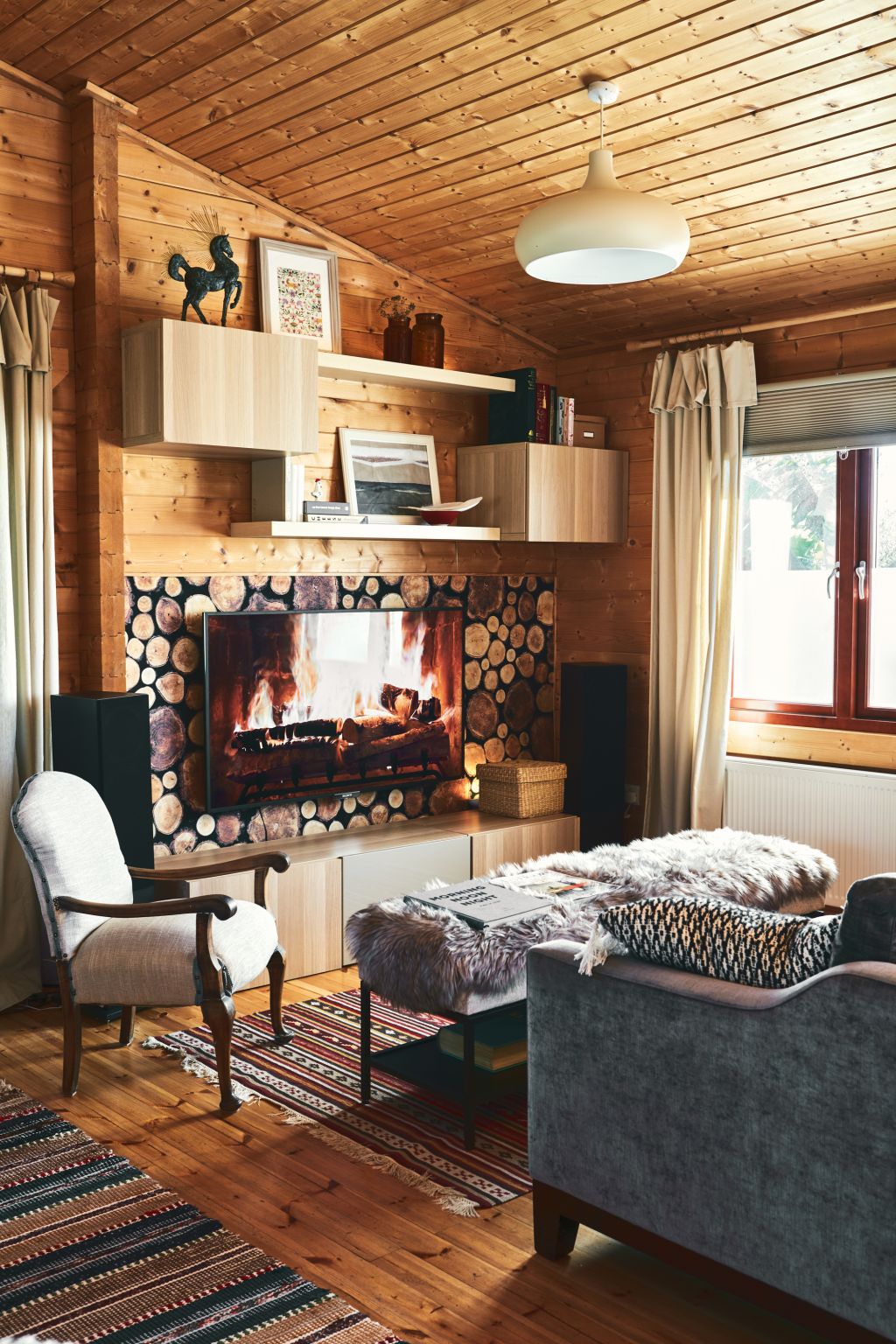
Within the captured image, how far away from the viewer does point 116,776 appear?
13.1 ft

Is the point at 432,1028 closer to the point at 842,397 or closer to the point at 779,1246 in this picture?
the point at 779,1246

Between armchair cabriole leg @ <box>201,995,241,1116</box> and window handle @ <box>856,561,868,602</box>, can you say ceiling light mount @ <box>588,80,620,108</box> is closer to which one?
window handle @ <box>856,561,868,602</box>

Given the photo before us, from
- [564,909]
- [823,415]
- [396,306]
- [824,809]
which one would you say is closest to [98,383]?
[396,306]

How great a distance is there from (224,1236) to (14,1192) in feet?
1.85

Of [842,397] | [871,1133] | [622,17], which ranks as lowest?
[871,1133]

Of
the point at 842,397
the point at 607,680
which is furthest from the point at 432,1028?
the point at 842,397

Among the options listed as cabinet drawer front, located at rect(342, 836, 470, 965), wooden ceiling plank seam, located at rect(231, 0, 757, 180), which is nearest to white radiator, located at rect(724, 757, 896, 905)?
cabinet drawer front, located at rect(342, 836, 470, 965)

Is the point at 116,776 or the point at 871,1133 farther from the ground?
the point at 116,776

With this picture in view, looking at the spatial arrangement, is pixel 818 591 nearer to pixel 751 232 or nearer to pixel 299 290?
pixel 751 232

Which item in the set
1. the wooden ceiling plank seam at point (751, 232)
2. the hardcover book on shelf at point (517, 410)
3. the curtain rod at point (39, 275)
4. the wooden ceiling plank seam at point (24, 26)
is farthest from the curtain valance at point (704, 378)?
the wooden ceiling plank seam at point (24, 26)

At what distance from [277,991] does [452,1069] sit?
0.70m

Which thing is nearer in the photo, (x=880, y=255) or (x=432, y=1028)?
(x=432, y=1028)

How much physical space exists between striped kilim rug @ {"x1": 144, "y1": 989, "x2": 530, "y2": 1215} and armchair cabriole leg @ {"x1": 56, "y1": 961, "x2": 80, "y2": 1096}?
0.34 m

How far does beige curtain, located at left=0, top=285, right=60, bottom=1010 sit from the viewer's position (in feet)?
13.5
